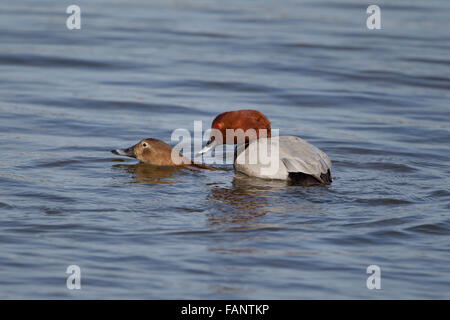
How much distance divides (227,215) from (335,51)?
8765 mm

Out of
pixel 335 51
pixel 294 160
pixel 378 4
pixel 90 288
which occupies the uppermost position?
pixel 378 4

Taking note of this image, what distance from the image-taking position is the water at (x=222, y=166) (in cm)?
561

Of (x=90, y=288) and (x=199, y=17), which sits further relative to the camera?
(x=199, y=17)

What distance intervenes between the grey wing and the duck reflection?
0.22 metres

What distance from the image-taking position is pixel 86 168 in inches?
331

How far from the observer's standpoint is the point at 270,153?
25.7 feet

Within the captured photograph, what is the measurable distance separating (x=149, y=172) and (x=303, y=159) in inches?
70.1

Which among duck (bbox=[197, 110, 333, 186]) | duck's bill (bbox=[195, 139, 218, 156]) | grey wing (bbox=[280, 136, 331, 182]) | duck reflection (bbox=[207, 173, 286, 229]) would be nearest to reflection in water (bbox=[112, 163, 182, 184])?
duck's bill (bbox=[195, 139, 218, 156])

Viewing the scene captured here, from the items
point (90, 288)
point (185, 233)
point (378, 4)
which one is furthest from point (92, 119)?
point (378, 4)

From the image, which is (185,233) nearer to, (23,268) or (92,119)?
(23,268)

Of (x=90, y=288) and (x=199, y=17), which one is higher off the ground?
(x=199, y=17)

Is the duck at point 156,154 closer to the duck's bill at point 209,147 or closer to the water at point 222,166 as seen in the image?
the water at point 222,166

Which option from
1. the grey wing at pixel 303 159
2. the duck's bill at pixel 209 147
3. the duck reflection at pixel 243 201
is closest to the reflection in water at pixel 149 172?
the duck's bill at pixel 209 147

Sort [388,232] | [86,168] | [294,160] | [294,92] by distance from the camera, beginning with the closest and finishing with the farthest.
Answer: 1. [388,232]
2. [294,160]
3. [86,168]
4. [294,92]
